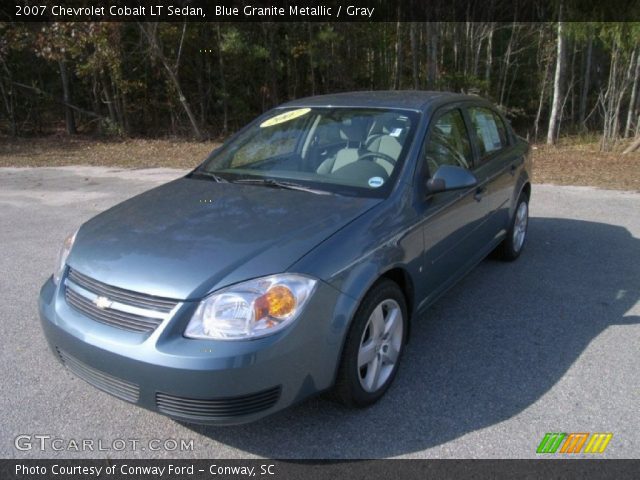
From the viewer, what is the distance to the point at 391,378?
303 cm

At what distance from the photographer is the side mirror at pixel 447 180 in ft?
10.7

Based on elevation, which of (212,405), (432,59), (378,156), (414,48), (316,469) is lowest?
(316,469)

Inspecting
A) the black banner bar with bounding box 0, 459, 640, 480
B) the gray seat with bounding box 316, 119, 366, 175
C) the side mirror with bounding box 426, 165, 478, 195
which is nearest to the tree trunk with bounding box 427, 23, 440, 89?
the gray seat with bounding box 316, 119, 366, 175

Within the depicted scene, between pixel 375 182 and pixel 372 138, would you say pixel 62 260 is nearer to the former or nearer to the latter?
pixel 375 182

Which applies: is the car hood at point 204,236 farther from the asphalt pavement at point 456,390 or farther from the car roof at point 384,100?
the car roof at point 384,100

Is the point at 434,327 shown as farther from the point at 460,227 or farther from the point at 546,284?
the point at 546,284

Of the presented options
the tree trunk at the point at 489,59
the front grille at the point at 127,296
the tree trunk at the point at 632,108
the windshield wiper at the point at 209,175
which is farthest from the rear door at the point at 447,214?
the tree trunk at the point at 489,59

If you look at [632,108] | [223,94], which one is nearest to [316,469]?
[632,108]

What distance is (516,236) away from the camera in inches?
204

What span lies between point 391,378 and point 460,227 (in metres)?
1.27

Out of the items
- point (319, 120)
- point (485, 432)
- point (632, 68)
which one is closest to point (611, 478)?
point (485, 432)

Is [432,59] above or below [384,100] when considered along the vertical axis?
above

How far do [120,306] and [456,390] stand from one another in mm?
1856

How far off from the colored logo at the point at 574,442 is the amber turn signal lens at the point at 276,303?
1.38 meters
